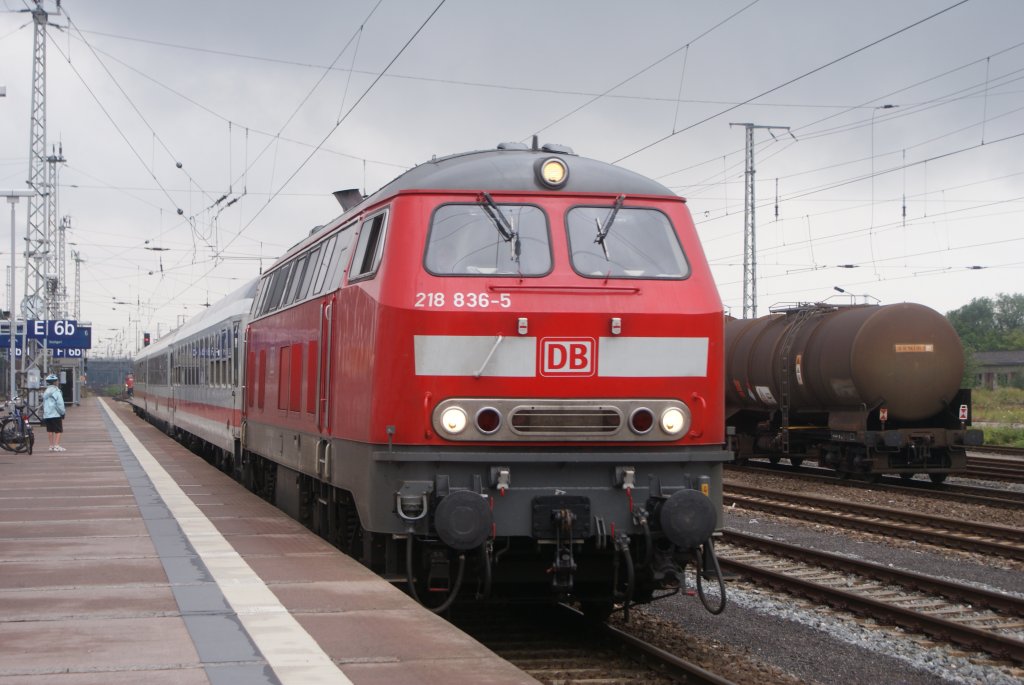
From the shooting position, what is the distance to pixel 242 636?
6.55m

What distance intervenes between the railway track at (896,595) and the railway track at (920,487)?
6.69 m

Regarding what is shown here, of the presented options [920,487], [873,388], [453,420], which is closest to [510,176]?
[453,420]

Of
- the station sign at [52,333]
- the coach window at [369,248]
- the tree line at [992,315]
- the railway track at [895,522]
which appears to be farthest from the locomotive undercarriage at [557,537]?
the tree line at [992,315]

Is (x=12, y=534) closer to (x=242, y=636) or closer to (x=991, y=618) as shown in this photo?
(x=242, y=636)

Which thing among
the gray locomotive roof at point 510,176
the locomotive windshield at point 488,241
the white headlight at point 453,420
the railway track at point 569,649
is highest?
the gray locomotive roof at point 510,176

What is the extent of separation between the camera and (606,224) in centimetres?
873

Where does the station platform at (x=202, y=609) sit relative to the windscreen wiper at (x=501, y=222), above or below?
below

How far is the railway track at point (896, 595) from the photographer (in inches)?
354

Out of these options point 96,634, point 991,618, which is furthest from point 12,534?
point 991,618

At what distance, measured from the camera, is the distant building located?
89875mm

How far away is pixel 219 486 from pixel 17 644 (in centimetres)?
1048

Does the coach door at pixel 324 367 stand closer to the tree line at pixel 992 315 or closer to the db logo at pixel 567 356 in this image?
the db logo at pixel 567 356

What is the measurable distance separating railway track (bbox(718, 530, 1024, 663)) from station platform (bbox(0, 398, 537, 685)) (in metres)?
4.20

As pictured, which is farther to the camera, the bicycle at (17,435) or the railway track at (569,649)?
the bicycle at (17,435)
